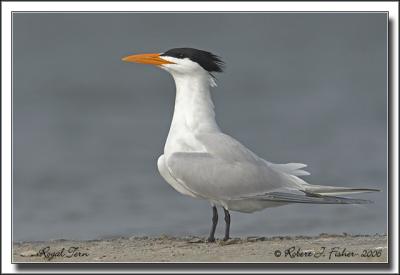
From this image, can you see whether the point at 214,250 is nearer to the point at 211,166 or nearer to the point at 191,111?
the point at 211,166

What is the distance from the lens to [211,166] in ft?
26.2

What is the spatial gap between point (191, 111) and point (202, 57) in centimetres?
46

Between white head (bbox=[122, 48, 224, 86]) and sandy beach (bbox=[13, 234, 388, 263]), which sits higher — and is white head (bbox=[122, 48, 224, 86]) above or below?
above

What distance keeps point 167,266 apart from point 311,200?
48.9 inches

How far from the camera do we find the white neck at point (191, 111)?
26.8 ft

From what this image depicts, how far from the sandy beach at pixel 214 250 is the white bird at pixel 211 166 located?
0.29 meters

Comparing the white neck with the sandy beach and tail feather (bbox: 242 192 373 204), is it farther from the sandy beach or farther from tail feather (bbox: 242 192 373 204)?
the sandy beach

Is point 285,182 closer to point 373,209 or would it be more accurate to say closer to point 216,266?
point 216,266

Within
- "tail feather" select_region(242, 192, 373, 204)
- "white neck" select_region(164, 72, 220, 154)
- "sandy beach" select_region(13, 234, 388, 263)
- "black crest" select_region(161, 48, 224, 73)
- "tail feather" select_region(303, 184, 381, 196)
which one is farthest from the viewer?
"black crest" select_region(161, 48, 224, 73)

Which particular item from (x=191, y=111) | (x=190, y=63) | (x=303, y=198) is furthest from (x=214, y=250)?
(x=190, y=63)

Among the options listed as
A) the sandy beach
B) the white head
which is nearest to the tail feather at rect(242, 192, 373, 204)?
the sandy beach

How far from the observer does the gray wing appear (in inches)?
312

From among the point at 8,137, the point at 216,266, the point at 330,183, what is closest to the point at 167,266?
the point at 216,266

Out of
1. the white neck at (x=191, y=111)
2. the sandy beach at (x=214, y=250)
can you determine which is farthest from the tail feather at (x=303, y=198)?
the white neck at (x=191, y=111)
